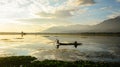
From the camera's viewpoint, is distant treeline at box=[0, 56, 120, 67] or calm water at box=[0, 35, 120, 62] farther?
calm water at box=[0, 35, 120, 62]

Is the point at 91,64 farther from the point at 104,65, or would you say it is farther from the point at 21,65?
the point at 21,65

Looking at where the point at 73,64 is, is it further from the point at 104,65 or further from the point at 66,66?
the point at 104,65

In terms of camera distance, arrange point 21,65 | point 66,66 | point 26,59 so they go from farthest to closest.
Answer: point 26,59 < point 21,65 < point 66,66

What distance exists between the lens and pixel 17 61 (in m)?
35.7

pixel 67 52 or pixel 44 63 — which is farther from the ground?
pixel 44 63

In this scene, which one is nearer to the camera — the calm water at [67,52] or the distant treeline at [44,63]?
the distant treeline at [44,63]

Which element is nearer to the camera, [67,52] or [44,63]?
[44,63]

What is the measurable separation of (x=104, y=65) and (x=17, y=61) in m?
14.5

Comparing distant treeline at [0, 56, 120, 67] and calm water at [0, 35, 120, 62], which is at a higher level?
distant treeline at [0, 56, 120, 67]

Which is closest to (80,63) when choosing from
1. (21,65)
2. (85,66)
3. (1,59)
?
(85,66)

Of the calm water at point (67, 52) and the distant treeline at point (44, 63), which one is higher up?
the distant treeline at point (44, 63)

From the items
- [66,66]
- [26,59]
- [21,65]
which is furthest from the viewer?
[26,59]

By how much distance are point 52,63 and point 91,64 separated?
614cm

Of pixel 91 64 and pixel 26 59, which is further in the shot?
pixel 26 59
